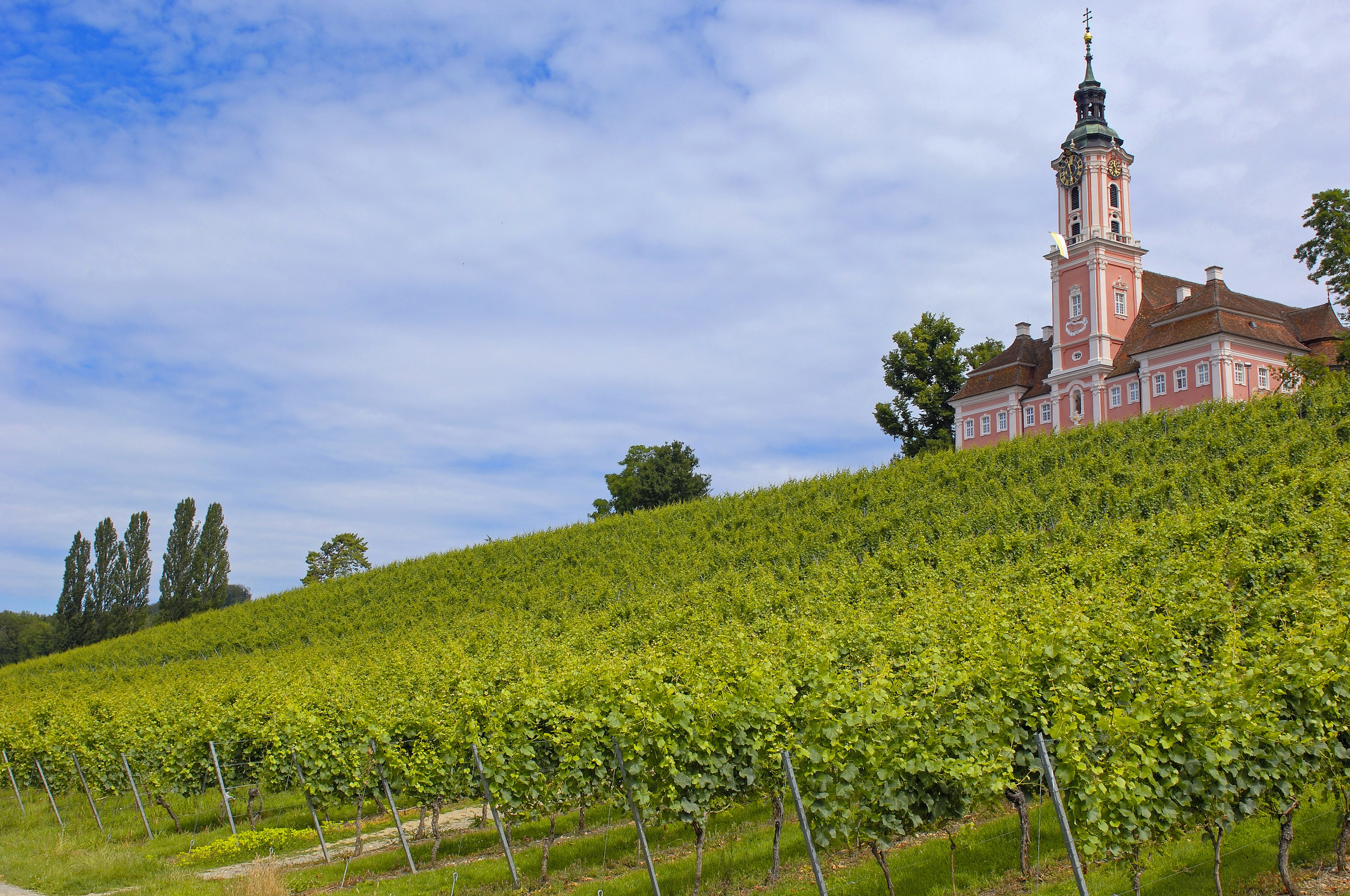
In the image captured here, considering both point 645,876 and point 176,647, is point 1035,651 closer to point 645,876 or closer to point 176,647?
point 645,876

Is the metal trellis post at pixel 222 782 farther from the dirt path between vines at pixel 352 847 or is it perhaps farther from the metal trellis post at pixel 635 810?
the metal trellis post at pixel 635 810

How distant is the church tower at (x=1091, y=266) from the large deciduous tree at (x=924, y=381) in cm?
659

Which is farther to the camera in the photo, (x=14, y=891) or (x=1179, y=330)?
(x=1179, y=330)

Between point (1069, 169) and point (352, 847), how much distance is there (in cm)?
5954

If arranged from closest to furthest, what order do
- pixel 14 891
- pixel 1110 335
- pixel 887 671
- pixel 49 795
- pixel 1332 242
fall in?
pixel 887 671
pixel 14 891
pixel 49 795
pixel 1332 242
pixel 1110 335

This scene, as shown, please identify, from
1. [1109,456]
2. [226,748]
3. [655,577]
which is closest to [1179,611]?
[1109,456]

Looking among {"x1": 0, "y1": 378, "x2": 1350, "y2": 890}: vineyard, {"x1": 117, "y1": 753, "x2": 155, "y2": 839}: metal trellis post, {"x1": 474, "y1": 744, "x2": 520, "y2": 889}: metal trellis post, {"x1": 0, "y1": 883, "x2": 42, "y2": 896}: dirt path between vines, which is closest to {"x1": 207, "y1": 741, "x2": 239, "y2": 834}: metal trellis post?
{"x1": 0, "y1": 378, "x2": 1350, "y2": 890}: vineyard

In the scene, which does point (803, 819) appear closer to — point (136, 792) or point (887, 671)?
point (887, 671)

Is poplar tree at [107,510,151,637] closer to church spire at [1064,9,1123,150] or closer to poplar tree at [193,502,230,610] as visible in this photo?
poplar tree at [193,502,230,610]

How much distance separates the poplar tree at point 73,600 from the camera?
64500 mm

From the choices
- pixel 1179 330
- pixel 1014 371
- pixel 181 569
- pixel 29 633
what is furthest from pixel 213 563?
pixel 1179 330

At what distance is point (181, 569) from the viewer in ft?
215

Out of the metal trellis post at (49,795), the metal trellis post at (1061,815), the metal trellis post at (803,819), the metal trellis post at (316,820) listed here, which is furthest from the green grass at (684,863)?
the metal trellis post at (49,795)

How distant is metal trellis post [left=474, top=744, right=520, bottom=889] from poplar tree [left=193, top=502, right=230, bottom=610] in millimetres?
60353
